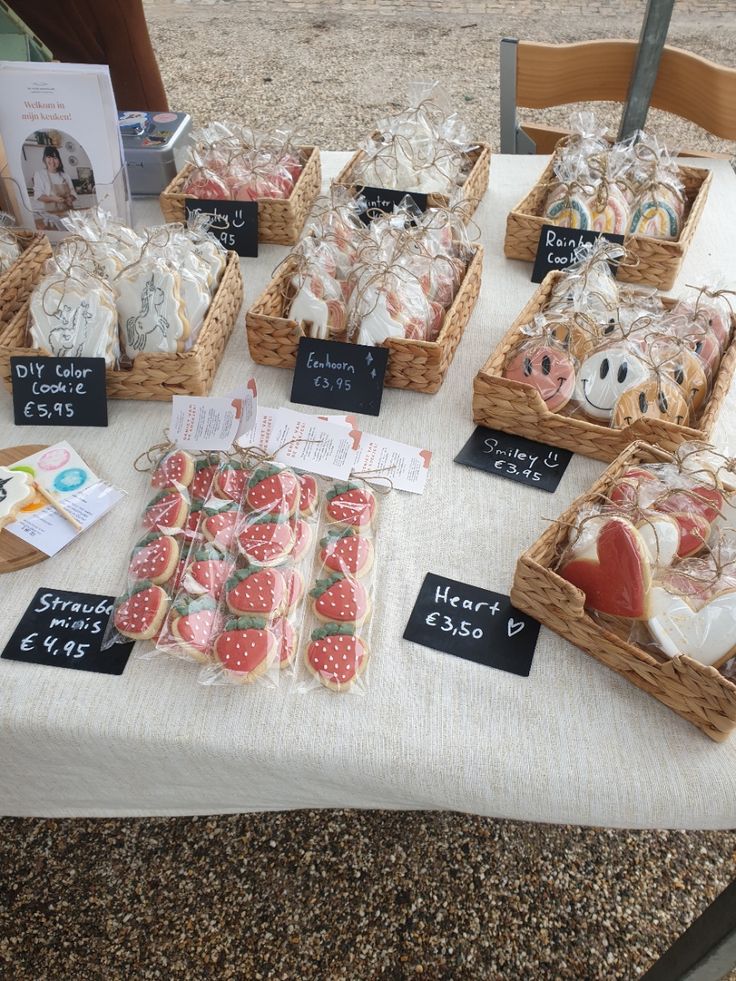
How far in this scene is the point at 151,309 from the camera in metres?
1.24

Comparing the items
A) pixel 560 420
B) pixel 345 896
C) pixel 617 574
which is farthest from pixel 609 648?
pixel 345 896

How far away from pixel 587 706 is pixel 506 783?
0.45 ft

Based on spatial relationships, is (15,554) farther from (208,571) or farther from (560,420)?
(560,420)

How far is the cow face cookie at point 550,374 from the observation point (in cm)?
115

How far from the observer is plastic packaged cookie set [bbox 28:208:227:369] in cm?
121

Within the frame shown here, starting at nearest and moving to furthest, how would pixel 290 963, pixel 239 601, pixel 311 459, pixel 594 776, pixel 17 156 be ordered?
pixel 594 776 < pixel 239 601 < pixel 311 459 < pixel 290 963 < pixel 17 156

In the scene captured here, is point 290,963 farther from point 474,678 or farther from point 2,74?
point 2,74

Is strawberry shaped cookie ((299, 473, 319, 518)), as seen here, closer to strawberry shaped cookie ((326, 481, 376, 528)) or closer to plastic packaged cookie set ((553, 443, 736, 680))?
strawberry shaped cookie ((326, 481, 376, 528))

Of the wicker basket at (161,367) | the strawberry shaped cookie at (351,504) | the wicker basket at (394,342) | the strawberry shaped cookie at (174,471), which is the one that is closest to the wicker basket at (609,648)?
the strawberry shaped cookie at (351,504)

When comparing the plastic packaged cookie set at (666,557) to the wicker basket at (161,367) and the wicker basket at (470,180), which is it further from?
the wicker basket at (470,180)

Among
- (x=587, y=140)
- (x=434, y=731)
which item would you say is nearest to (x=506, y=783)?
(x=434, y=731)

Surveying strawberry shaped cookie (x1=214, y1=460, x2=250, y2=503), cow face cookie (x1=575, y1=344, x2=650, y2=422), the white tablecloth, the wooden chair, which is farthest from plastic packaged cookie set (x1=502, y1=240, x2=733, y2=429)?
the wooden chair

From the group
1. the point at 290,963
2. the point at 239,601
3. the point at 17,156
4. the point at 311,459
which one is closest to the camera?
the point at 239,601

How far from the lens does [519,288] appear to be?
155 cm
